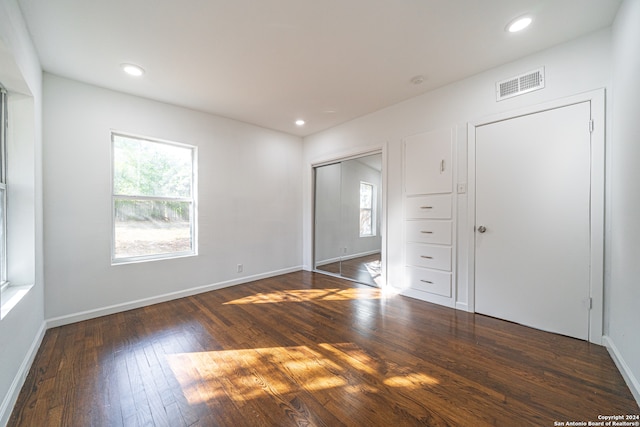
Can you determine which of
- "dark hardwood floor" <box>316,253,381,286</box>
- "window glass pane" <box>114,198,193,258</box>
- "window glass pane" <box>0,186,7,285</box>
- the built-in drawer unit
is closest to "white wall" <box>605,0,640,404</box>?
the built-in drawer unit

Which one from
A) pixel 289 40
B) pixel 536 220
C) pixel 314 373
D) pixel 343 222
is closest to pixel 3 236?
pixel 314 373

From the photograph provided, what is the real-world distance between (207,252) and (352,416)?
117 inches

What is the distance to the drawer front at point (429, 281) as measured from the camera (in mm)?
2917

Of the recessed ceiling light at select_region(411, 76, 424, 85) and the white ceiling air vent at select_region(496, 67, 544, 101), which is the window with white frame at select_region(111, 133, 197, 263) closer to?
the recessed ceiling light at select_region(411, 76, 424, 85)

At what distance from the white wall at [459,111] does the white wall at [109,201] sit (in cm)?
133

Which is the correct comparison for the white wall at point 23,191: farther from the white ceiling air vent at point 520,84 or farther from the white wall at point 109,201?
the white ceiling air vent at point 520,84

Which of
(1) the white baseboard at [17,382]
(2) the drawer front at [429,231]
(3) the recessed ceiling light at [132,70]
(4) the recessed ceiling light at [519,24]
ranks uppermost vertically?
(4) the recessed ceiling light at [519,24]

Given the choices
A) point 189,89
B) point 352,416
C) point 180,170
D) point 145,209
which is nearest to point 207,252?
point 145,209

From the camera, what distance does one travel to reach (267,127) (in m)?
4.29

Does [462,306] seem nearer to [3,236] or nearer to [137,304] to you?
[137,304]

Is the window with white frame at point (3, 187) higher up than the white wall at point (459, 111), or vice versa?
the white wall at point (459, 111)

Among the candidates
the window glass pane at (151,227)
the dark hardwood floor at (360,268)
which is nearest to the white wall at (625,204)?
the dark hardwood floor at (360,268)

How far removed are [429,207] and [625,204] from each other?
1565mm

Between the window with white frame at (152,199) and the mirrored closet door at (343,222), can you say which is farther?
the mirrored closet door at (343,222)
